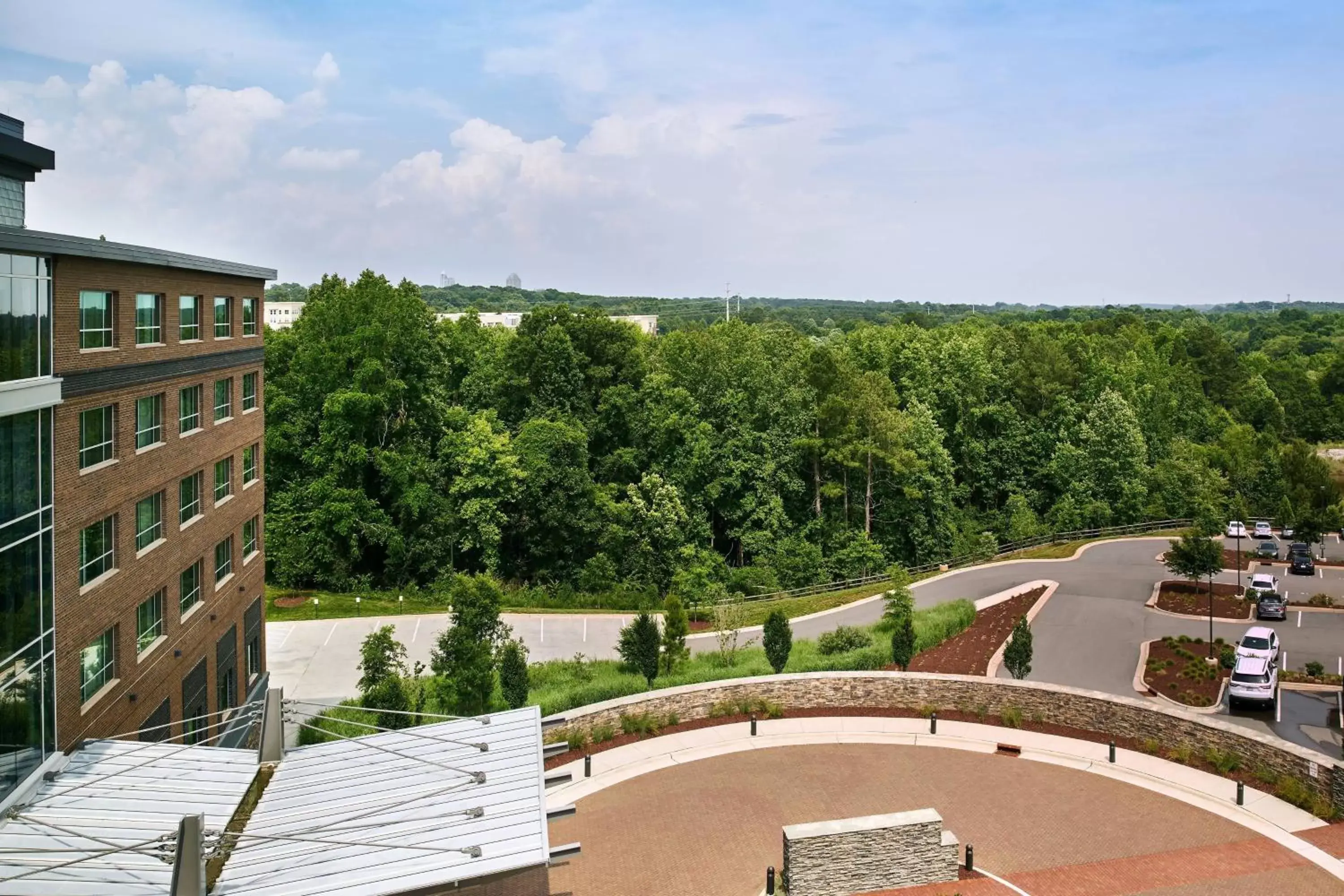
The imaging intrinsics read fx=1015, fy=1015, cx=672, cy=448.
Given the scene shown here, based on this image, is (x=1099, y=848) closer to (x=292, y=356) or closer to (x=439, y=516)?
(x=439, y=516)

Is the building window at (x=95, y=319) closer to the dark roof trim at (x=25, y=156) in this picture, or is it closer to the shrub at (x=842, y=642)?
the dark roof trim at (x=25, y=156)

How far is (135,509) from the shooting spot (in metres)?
18.3

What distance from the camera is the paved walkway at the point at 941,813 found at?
1541cm

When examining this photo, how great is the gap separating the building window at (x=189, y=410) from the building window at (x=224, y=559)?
316 centimetres

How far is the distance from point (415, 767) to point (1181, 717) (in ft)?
50.6

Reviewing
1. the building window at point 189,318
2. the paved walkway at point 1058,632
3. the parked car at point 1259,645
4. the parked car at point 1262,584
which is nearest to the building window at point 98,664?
the building window at point 189,318

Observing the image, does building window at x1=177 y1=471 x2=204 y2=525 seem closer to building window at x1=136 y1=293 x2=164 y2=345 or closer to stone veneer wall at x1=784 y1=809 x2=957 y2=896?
building window at x1=136 y1=293 x2=164 y2=345

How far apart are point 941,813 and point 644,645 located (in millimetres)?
9178

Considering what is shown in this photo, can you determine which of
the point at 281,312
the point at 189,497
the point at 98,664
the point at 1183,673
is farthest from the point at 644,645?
the point at 281,312

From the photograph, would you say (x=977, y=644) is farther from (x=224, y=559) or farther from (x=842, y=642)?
(x=224, y=559)

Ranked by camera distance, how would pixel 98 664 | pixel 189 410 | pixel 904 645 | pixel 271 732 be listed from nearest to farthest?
pixel 271 732
pixel 98 664
pixel 189 410
pixel 904 645

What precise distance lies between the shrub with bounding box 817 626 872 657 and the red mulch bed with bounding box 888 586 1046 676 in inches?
70.7

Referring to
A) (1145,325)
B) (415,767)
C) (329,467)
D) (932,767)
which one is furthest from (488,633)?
(1145,325)

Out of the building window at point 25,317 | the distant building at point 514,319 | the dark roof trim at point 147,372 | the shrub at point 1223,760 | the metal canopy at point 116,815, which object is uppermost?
the distant building at point 514,319
